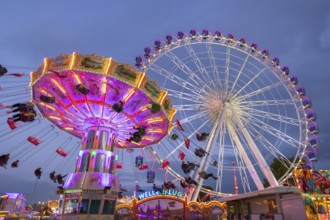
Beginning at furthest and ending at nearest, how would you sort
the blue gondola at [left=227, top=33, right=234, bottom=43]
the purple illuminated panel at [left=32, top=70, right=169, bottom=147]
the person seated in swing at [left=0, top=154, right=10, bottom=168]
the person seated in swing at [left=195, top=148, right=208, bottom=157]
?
the blue gondola at [left=227, top=33, right=234, bottom=43] → the person seated in swing at [left=195, top=148, right=208, bottom=157] → the purple illuminated panel at [left=32, top=70, right=169, bottom=147] → the person seated in swing at [left=0, top=154, right=10, bottom=168]

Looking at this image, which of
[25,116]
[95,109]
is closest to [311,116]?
[95,109]

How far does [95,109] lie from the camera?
19266 mm

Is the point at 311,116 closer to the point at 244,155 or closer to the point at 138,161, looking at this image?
the point at 244,155

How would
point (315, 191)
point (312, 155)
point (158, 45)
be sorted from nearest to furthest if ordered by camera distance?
1. point (315, 191)
2. point (312, 155)
3. point (158, 45)

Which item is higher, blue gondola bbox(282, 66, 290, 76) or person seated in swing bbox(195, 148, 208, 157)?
blue gondola bbox(282, 66, 290, 76)

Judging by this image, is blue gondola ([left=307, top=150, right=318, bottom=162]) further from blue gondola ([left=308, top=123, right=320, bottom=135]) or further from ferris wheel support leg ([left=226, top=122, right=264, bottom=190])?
ferris wheel support leg ([left=226, top=122, right=264, bottom=190])

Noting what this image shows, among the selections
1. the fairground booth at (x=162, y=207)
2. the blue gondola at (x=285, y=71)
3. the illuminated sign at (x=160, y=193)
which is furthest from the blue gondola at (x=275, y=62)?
the illuminated sign at (x=160, y=193)

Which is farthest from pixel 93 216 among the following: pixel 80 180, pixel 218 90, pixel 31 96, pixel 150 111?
pixel 218 90

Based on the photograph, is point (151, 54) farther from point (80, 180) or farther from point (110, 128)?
point (80, 180)

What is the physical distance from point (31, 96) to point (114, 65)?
6712 millimetres

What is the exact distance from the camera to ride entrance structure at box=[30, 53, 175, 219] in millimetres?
16312

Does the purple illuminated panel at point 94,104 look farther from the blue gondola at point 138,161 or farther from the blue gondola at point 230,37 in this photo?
the blue gondola at point 230,37

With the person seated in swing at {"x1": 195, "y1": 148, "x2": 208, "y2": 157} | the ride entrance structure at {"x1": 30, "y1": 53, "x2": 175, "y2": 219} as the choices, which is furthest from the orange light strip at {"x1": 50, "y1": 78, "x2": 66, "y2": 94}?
the person seated in swing at {"x1": 195, "y1": 148, "x2": 208, "y2": 157}

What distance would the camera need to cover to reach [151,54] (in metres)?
25.1
